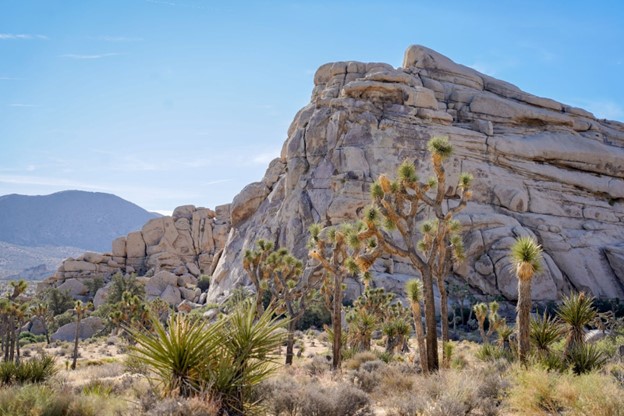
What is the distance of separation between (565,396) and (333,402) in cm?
373

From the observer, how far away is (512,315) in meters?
42.4

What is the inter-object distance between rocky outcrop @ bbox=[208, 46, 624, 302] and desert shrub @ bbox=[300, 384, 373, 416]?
34.5 metres

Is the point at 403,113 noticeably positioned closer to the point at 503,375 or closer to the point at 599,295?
the point at 599,295

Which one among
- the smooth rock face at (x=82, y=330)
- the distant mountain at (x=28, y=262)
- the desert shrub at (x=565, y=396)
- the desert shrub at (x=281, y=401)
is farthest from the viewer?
the distant mountain at (x=28, y=262)

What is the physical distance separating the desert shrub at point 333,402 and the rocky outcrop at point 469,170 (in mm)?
34451

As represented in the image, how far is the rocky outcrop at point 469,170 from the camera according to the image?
1828 inches

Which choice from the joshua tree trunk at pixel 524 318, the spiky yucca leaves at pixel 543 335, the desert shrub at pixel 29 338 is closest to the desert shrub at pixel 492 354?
the spiky yucca leaves at pixel 543 335

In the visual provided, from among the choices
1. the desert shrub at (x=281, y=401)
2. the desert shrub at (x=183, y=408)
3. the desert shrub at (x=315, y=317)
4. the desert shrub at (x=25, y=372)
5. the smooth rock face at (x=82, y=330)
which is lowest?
the smooth rock face at (x=82, y=330)

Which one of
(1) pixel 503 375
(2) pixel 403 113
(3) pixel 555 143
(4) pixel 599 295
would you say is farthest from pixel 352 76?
(1) pixel 503 375

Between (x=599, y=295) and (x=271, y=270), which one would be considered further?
(x=599, y=295)

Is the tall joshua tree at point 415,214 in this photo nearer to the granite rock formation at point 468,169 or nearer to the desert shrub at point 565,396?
the desert shrub at point 565,396

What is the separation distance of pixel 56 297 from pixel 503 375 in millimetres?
56505

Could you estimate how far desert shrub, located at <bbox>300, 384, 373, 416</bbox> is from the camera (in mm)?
7578

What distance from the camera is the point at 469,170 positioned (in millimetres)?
51250
